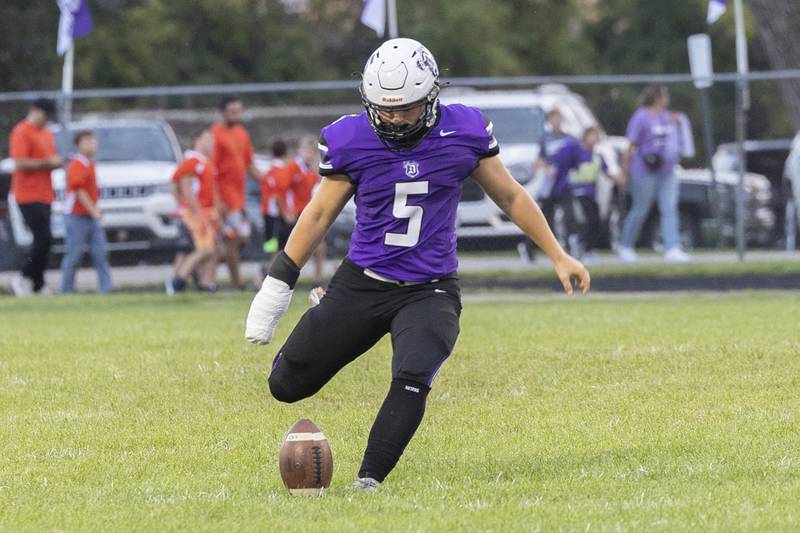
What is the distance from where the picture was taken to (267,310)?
21.0 ft

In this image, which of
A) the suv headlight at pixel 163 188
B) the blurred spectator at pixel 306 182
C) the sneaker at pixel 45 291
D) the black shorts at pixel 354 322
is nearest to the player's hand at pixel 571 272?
the black shorts at pixel 354 322

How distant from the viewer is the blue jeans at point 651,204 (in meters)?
17.1

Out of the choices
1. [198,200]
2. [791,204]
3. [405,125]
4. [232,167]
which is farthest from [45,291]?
[405,125]

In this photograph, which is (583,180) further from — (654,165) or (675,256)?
(675,256)

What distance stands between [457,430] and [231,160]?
918 centimetres

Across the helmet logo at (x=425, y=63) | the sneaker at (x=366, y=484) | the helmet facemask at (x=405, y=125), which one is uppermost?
the helmet logo at (x=425, y=63)

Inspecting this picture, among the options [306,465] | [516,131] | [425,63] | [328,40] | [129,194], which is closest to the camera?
[306,465]

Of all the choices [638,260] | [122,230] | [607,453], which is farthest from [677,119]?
[607,453]

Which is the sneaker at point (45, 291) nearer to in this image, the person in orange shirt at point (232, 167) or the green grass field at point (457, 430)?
the person in orange shirt at point (232, 167)

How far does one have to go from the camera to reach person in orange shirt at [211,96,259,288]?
53.3 ft

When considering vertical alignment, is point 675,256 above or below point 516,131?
below

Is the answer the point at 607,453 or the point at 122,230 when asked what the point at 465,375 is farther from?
the point at 122,230

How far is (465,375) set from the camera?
371 inches

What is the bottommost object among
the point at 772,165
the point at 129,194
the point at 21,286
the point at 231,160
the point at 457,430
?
the point at 21,286
